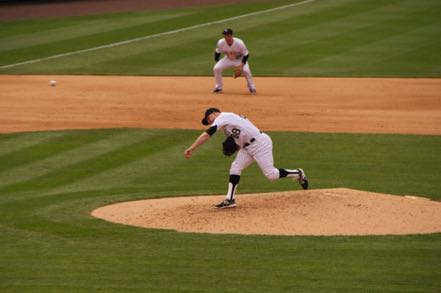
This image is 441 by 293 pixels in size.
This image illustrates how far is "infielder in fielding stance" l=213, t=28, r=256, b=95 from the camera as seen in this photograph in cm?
2859

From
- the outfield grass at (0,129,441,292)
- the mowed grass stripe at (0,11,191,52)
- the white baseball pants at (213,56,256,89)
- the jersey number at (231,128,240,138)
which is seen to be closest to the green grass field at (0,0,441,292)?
the outfield grass at (0,129,441,292)

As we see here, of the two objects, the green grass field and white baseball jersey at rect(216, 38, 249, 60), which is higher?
white baseball jersey at rect(216, 38, 249, 60)

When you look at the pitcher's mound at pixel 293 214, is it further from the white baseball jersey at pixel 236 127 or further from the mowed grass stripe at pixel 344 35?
the mowed grass stripe at pixel 344 35

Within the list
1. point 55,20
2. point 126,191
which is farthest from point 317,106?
point 55,20

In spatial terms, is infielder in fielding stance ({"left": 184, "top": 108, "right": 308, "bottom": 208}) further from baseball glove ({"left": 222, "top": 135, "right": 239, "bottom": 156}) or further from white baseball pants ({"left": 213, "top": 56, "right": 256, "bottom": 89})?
white baseball pants ({"left": 213, "top": 56, "right": 256, "bottom": 89})

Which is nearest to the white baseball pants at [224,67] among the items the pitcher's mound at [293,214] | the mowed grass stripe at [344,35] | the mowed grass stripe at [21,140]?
the mowed grass stripe at [344,35]

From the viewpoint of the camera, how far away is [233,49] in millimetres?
29188

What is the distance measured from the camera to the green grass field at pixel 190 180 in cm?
1245

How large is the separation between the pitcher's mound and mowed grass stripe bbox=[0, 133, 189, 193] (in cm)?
247

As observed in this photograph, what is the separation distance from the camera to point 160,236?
14664 mm

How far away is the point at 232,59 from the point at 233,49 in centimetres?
36

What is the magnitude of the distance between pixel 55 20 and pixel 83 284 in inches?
1304

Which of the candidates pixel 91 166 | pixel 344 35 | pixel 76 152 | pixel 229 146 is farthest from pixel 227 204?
pixel 344 35

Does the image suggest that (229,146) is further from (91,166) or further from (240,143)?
(91,166)
